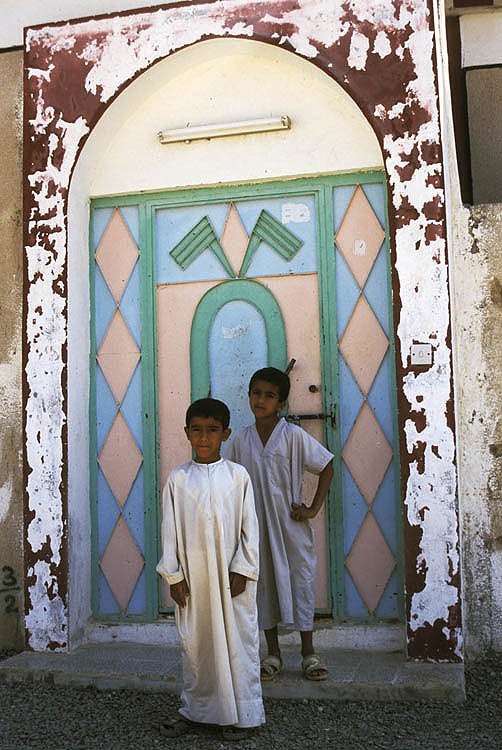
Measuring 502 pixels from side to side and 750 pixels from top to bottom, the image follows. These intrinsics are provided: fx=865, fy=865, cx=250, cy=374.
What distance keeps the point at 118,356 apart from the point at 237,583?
2050 millimetres

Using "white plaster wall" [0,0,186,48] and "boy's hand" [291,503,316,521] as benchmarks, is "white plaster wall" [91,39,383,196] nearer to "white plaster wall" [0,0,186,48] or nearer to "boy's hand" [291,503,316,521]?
"white plaster wall" [0,0,186,48]

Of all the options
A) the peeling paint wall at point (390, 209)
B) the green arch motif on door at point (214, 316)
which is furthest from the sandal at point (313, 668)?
the green arch motif on door at point (214, 316)

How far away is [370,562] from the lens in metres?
4.87

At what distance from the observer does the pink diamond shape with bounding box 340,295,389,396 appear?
16.2 ft

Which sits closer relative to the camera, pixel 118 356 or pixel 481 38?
pixel 118 356

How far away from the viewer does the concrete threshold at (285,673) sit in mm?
4160

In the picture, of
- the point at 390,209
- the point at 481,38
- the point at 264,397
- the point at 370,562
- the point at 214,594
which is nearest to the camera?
the point at 214,594

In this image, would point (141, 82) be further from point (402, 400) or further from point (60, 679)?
point (60, 679)

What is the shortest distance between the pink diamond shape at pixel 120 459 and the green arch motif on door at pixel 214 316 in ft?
1.60

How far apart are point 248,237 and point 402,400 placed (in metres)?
1.42

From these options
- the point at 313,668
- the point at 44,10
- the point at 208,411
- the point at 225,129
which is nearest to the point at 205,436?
the point at 208,411

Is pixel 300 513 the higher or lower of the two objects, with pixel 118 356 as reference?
lower

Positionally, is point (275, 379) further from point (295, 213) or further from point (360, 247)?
point (295, 213)

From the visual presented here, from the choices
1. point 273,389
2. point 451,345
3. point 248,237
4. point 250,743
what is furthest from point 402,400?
point 250,743
